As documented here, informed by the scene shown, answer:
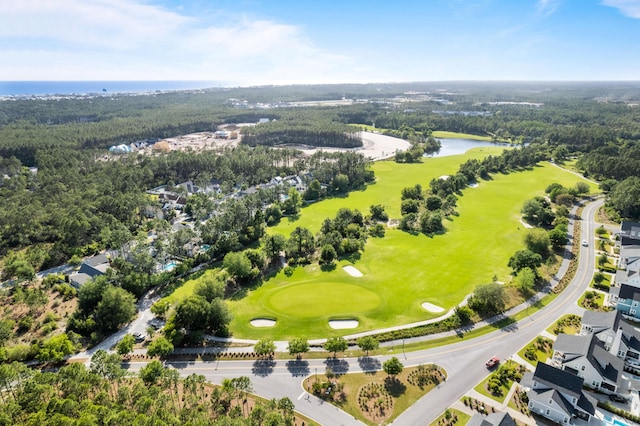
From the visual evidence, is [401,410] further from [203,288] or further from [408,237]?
[408,237]

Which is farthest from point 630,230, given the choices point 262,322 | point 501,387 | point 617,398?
point 262,322

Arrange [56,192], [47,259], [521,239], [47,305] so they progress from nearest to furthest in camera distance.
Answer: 1. [47,305]
2. [47,259]
3. [521,239]
4. [56,192]

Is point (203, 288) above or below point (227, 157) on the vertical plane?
below

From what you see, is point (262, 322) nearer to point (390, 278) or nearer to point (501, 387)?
point (390, 278)

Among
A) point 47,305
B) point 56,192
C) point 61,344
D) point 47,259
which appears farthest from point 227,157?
point 61,344

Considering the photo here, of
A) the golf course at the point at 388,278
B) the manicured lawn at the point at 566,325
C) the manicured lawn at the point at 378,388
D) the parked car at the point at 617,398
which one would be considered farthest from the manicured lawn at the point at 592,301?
the manicured lawn at the point at 378,388

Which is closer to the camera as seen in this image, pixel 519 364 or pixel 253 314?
pixel 519 364
